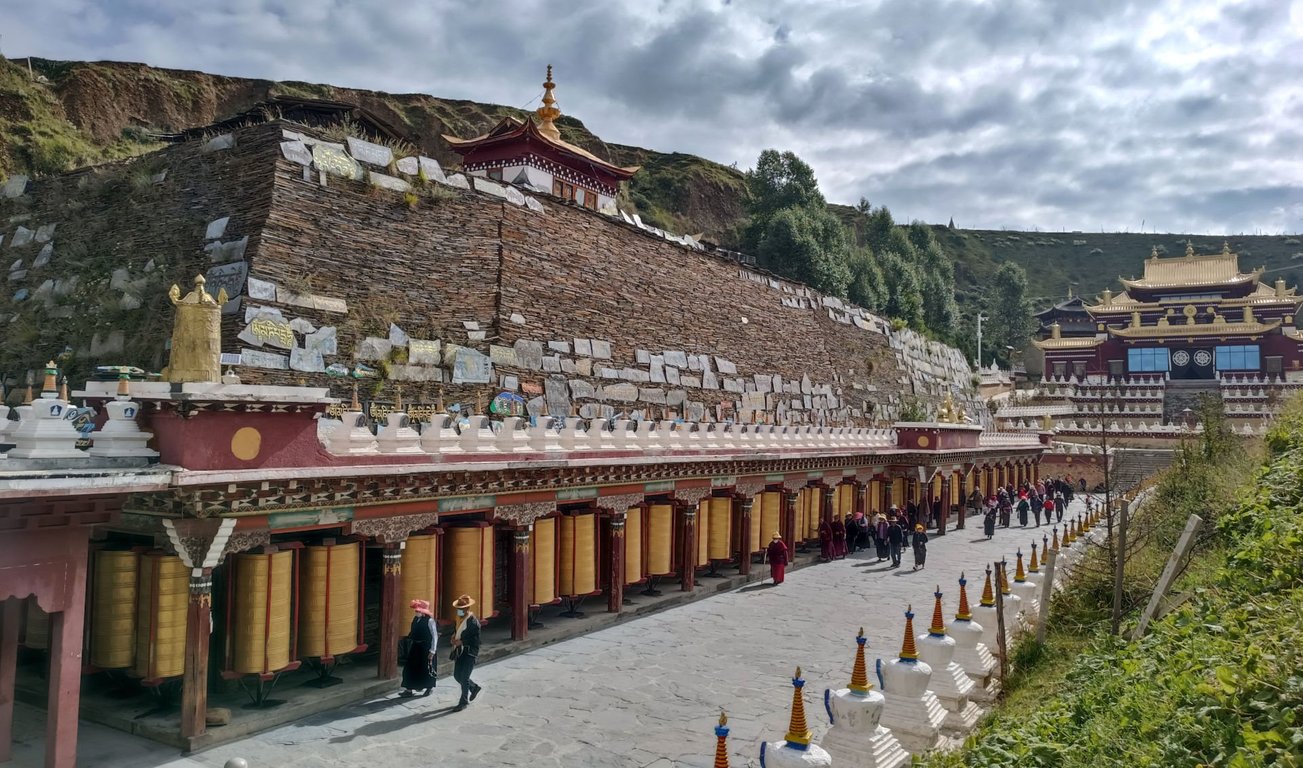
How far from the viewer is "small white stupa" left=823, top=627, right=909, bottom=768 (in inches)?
270

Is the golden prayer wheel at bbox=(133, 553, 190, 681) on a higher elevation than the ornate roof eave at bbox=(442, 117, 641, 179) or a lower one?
lower

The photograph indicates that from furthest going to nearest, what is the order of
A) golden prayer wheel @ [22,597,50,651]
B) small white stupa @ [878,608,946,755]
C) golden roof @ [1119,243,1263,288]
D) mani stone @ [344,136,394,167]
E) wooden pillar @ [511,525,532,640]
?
golden roof @ [1119,243,1263,288], mani stone @ [344,136,394,167], wooden pillar @ [511,525,532,640], golden prayer wheel @ [22,597,50,651], small white stupa @ [878,608,946,755]

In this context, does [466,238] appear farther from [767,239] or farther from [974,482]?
[767,239]

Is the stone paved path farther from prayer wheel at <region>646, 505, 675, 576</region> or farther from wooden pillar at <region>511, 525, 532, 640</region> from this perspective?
prayer wheel at <region>646, 505, 675, 576</region>

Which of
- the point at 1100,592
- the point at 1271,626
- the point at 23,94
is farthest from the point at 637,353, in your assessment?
the point at 23,94

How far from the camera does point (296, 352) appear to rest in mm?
15461

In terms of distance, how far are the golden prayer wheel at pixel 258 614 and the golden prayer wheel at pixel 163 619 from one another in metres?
0.52

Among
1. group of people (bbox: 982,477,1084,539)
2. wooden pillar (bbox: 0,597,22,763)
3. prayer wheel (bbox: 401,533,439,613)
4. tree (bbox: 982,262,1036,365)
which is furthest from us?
tree (bbox: 982,262,1036,365)

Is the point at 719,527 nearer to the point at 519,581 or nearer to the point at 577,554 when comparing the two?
the point at 577,554

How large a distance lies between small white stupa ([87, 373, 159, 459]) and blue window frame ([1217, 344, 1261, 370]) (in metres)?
66.4

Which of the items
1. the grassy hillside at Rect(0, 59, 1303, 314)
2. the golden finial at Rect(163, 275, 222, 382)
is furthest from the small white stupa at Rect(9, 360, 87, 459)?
the grassy hillside at Rect(0, 59, 1303, 314)

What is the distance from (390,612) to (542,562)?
120 inches

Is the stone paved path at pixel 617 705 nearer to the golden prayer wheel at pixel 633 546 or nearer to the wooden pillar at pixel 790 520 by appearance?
the golden prayer wheel at pixel 633 546

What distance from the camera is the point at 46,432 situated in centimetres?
704
